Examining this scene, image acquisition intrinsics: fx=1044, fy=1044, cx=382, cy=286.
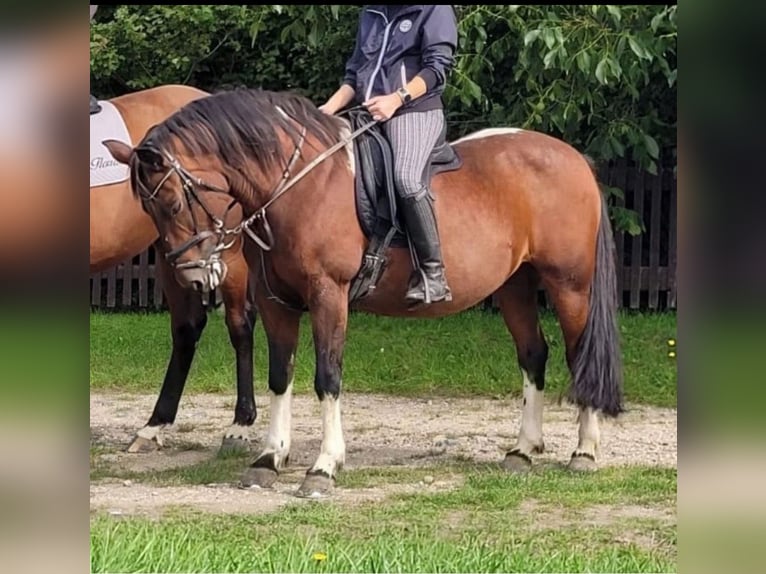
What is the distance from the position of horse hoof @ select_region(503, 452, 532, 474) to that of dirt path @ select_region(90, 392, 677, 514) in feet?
0.71

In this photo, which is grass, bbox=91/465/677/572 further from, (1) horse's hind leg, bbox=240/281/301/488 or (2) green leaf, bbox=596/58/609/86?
(2) green leaf, bbox=596/58/609/86

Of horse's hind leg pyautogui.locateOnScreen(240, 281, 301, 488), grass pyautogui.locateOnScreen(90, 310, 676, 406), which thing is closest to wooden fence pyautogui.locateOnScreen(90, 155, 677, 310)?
grass pyautogui.locateOnScreen(90, 310, 676, 406)

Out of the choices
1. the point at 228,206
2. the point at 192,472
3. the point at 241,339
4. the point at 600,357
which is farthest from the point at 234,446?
the point at 600,357

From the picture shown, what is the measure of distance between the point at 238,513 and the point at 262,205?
128cm

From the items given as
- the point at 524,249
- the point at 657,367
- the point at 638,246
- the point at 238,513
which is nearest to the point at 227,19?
the point at 638,246

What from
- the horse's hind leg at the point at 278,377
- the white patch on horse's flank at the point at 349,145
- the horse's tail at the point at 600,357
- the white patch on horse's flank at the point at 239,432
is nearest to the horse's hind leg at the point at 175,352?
the white patch on horse's flank at the point at 239,432

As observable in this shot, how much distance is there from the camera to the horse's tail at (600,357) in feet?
16.3

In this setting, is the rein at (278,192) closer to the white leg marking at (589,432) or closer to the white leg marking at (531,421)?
the white leg marking at (531,421)

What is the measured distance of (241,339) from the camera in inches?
217

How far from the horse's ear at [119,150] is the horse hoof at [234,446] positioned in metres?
1.57

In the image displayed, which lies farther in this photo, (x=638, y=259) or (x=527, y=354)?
(x=638, y=259)

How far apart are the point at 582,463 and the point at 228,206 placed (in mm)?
2077

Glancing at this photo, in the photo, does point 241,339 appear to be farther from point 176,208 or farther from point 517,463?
point 517,463

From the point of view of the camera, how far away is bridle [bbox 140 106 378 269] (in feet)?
13.8
